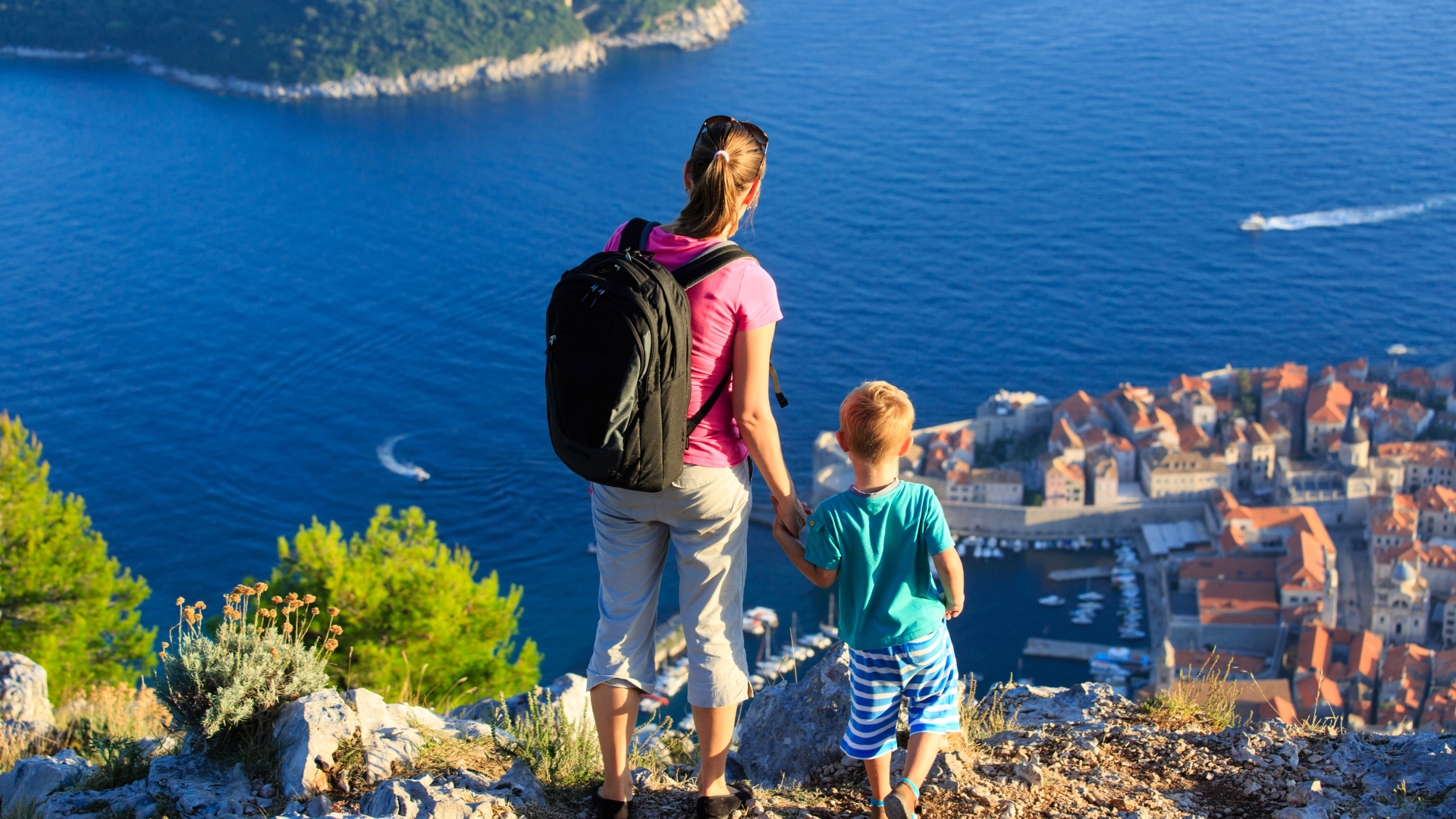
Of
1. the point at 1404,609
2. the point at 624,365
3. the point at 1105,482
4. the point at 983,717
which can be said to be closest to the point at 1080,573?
the point at 1105,482

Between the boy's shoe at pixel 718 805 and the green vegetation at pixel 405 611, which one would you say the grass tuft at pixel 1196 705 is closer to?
the boy's shoe at pixel 718 805

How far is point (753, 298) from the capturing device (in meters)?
2.43

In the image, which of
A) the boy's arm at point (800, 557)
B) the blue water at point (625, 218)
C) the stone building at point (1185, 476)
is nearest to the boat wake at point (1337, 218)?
the blue water at point (625, 218)

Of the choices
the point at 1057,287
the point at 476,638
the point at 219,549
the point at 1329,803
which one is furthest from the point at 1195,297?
the point at 1329,803

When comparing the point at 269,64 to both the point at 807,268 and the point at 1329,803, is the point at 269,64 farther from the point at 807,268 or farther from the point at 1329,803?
the point at 1329,803

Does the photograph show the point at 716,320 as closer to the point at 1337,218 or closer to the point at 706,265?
the point at 706,265

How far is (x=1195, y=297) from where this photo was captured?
149 ft

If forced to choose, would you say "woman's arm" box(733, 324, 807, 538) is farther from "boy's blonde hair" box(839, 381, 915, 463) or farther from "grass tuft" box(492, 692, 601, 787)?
"grass tuft" box(492, 692, 601, 787)

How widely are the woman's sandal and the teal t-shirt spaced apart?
36 cm

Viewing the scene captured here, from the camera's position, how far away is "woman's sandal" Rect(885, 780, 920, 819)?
262 cm

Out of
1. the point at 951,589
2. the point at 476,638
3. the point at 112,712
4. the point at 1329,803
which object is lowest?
the point at 476,638

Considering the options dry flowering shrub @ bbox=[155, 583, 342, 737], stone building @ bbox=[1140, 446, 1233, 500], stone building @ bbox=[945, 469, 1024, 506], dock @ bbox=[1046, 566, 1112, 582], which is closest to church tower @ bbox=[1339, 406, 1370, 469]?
stone building @ bbox=[1140, 446, 1233, 500]

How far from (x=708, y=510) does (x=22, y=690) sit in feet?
17.7

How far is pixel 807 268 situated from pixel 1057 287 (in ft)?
36.3
